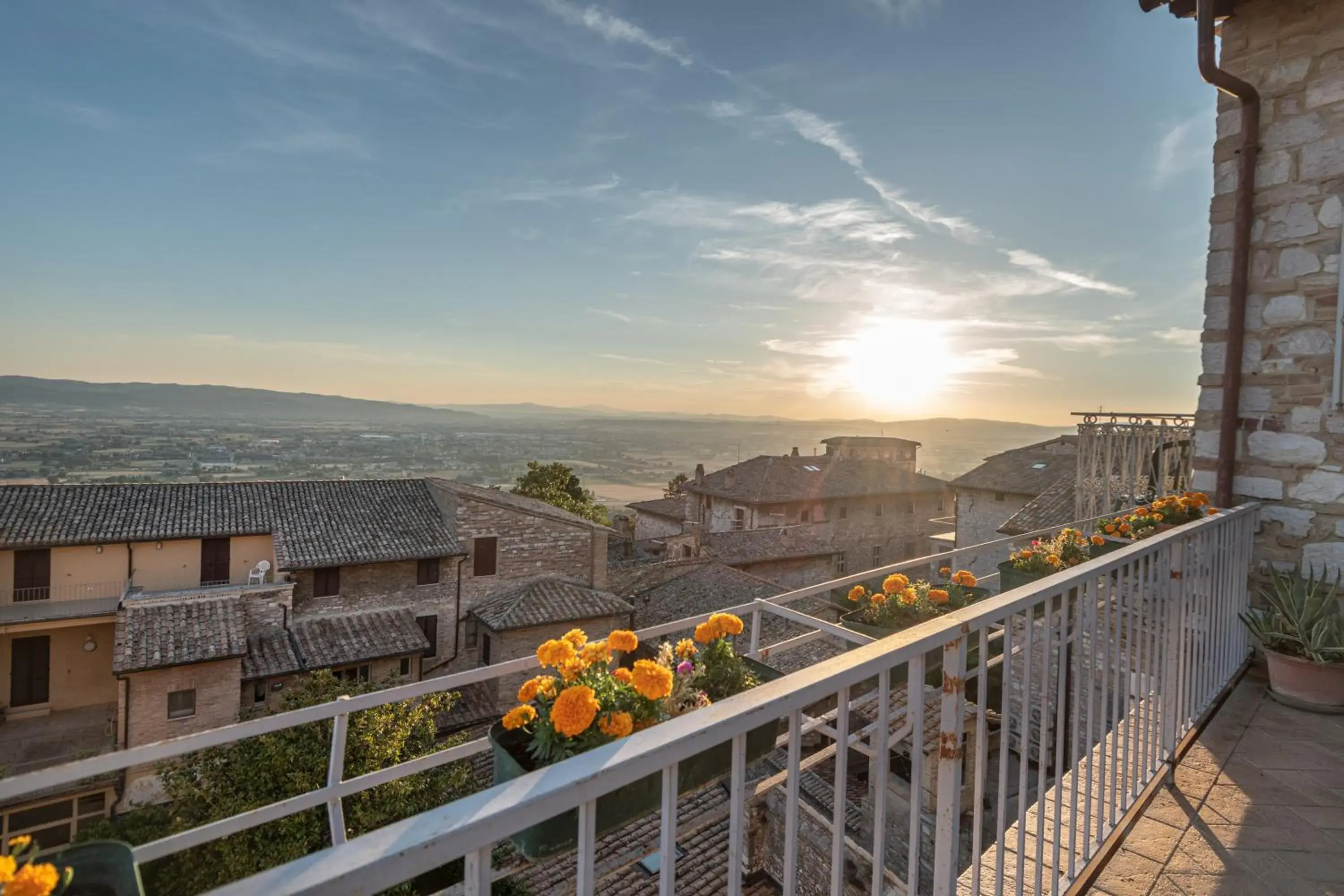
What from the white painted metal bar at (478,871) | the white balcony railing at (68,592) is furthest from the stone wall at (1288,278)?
the white balcony railing at (68,592)

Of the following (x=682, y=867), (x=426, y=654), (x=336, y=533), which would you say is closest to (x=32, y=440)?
(x=336, y=533)

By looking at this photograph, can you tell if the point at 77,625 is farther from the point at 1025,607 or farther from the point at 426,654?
the point at 1025,607

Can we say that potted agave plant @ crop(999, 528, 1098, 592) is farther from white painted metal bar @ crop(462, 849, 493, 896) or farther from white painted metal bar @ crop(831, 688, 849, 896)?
white painted metal bar @ crop(462, 849, 493, 896)

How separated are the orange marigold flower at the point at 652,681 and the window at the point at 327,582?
16879 mm

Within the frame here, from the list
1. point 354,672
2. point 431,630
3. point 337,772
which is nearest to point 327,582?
point 354,672

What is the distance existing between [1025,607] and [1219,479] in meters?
3.99

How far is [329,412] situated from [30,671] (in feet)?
244

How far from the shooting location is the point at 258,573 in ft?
53.0

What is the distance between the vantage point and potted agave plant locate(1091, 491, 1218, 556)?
406cm

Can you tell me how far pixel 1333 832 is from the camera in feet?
8.18

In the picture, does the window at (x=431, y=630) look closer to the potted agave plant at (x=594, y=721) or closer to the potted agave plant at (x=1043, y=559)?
the potted agave plant at (x=1043, y=559)

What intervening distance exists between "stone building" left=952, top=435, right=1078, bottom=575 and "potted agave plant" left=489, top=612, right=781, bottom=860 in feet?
69.2

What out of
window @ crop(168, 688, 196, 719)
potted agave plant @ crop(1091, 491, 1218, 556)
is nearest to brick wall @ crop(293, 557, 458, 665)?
window @ crop(168, 688, 196, 719)

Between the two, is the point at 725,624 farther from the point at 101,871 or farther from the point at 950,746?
the point at 101,871
